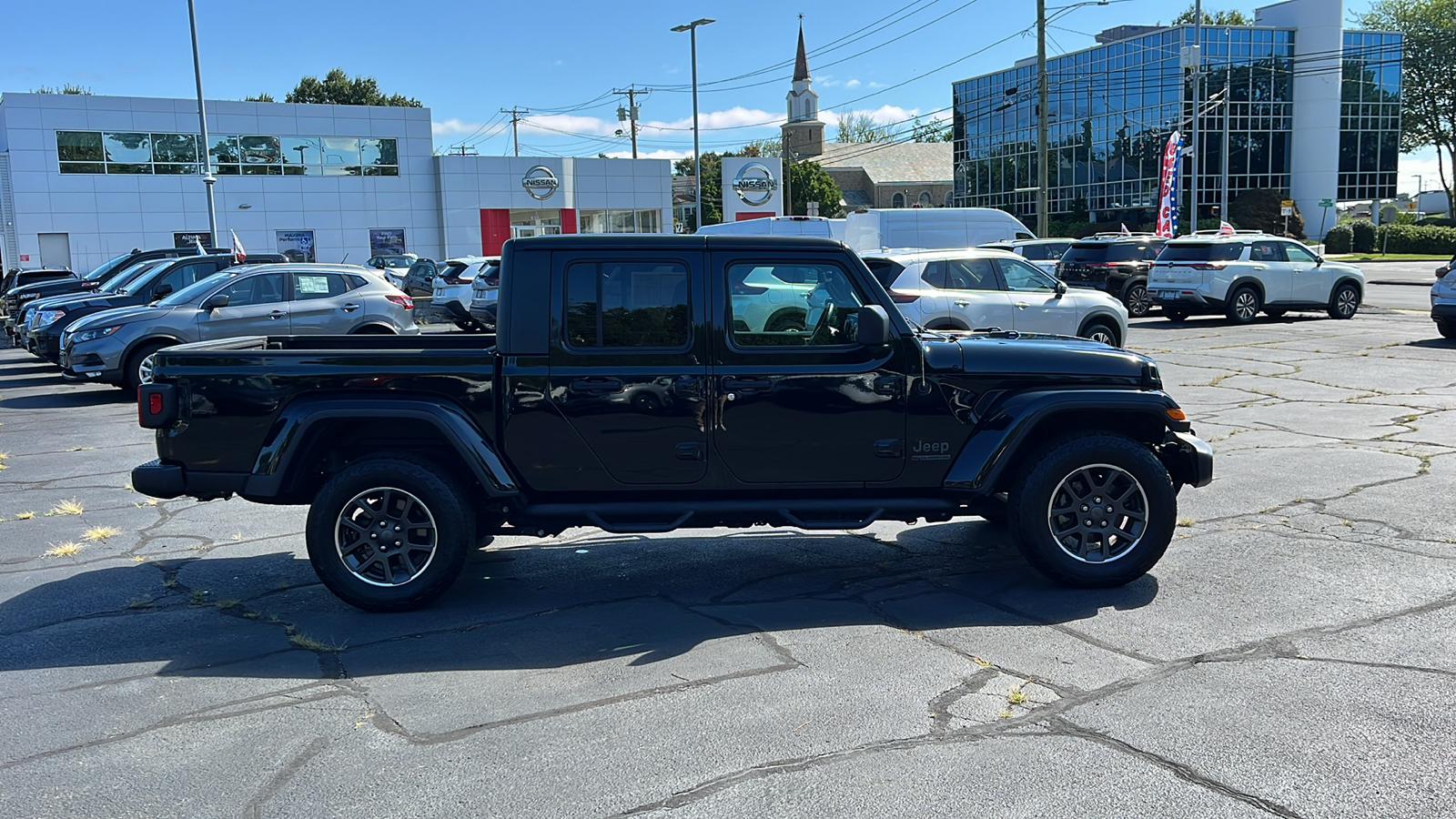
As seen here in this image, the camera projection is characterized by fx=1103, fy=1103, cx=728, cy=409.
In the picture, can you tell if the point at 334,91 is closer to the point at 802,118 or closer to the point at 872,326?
the point at 802,118

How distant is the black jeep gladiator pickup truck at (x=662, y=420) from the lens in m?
5.66

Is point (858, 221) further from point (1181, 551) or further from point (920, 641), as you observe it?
point (920, 641)

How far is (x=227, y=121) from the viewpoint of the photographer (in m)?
44.9

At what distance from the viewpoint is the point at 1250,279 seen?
2223cm

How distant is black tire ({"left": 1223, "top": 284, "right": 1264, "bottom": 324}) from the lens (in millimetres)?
22234

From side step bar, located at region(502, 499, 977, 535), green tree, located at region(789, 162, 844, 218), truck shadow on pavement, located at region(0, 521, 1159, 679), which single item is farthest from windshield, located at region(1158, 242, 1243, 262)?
green tree, located at region(789, 162, 844, 218)

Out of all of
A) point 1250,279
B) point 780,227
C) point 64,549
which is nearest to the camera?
point 64,549

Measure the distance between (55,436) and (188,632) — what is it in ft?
25.7

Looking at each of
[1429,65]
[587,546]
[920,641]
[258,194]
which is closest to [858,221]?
[587,546]

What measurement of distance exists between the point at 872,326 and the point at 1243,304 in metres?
19.6

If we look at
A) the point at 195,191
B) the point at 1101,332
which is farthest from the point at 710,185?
the point at 1101,332

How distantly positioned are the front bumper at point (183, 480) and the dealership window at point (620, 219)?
156 ft

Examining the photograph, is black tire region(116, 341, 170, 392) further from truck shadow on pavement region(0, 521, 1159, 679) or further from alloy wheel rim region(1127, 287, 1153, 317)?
alloy wheel rim region(1127, 287, 1153, 317)

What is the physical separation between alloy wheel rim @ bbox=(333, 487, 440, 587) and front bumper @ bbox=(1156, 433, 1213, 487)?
4030 mm
